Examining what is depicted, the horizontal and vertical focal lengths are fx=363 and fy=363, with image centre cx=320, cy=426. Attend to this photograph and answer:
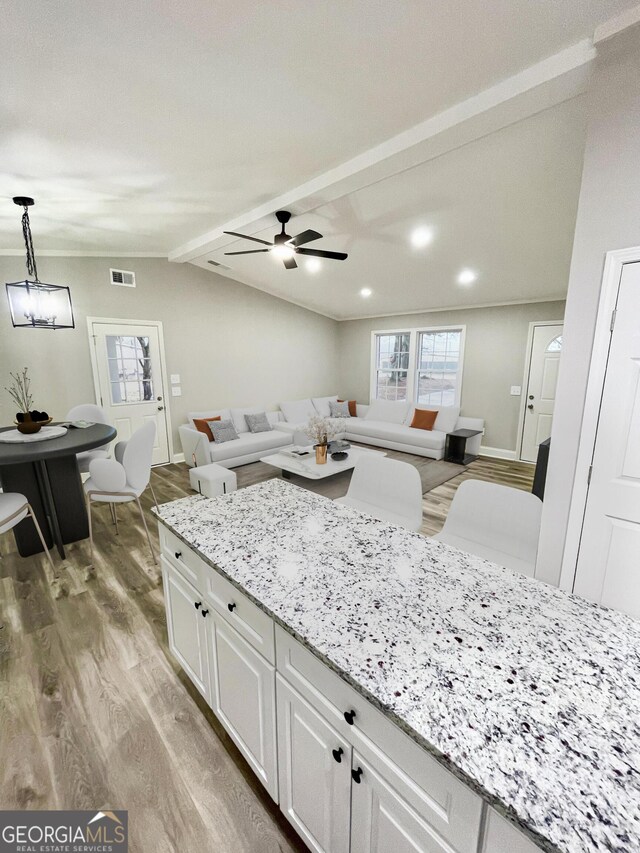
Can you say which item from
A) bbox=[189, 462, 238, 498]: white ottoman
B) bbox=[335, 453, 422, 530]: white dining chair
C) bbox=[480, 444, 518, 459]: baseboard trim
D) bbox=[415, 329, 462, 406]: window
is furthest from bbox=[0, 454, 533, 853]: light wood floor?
bbox=[415, 329, 462, 406]: window

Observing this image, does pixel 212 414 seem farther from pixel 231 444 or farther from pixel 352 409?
pixel 352 409

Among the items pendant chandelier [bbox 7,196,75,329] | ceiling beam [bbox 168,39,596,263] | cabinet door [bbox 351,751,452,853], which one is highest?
ceiling beam [bbox 168,39,596,263]

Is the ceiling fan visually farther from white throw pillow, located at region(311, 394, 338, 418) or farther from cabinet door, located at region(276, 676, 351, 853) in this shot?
white throw pillow, located at region(311, 394, 338, 418)

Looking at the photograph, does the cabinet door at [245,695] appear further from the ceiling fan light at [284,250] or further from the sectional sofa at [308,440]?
the sectional sofa at [308,440]

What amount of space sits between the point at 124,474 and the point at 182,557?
1.58 m

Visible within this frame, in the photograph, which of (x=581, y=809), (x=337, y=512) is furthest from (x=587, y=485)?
(x=581, y=809)

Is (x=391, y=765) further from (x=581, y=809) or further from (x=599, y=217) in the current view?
(x=599, y=217)

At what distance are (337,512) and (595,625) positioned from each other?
3.21 ft

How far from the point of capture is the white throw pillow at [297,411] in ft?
21.2

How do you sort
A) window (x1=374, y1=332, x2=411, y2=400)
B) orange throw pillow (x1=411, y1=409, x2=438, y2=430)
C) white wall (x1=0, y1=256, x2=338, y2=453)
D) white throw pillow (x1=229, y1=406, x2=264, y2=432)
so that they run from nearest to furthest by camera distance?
white wall (x1=0, y1=256, x2=338, y2=453), white throw pillow (x1=229, y1=406, x2=264, y2=432), orange throw pillow (x1=411, y1=409, x2=438, y2=430), window (x1=374, y1=332, x2=411, y2=400)

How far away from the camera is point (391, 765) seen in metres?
0.77

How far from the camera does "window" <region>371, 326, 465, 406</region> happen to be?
6.16 metres

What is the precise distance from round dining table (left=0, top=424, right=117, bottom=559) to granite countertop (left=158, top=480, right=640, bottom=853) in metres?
1.90

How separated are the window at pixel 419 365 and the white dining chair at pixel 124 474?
4.89 metres
